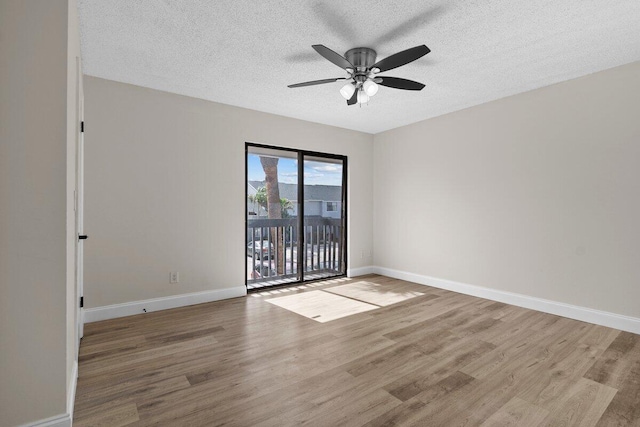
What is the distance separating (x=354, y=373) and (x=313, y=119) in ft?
11.9

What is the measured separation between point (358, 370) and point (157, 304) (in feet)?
8.13

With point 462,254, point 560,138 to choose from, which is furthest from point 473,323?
point 560,138

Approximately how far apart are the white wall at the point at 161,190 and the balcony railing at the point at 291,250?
17.5 inches

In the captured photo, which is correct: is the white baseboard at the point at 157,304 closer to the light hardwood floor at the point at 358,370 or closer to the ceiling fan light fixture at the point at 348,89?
the light hardwood floor at the point at 358,370

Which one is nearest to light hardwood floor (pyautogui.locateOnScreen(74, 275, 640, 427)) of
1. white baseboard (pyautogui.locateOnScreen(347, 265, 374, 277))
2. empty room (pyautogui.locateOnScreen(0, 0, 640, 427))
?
empty room (pyautogui.locateOnScreen(0, 0, 640, 427))

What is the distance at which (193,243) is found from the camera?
3.82 meters

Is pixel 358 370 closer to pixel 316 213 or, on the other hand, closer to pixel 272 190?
pixel 272 190

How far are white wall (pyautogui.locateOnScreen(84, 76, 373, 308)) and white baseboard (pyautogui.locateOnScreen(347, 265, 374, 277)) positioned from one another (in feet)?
6.32

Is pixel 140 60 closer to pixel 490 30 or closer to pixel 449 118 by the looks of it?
pixel 490 30

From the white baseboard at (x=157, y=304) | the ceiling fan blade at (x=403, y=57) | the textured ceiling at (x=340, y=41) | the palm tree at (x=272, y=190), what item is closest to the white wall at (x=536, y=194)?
the textured ceiling at (x=340, y=41)

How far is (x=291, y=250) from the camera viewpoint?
4.91 metres

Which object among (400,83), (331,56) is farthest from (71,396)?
(400,83)
